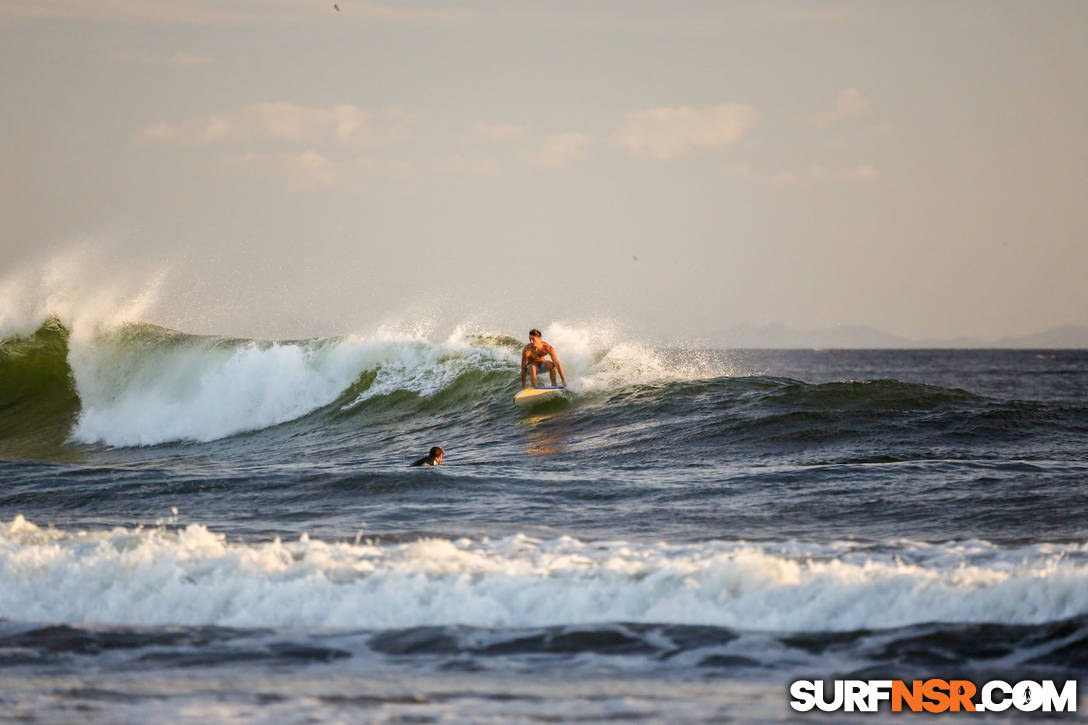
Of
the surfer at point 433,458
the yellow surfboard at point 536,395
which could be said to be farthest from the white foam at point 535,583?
the yellow surfboard at point 536,395

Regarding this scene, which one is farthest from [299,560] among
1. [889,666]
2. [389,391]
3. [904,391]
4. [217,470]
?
[389,391]

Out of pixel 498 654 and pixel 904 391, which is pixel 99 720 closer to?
pixel 498 654

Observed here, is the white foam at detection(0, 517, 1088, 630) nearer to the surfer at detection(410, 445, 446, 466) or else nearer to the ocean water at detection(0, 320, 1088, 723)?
the ocean water at detection(0, 320, 1088, 723)

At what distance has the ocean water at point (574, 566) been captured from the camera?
565 cm

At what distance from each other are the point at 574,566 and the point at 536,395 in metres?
11.4

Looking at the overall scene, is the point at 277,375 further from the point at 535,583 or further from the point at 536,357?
the point at 535,583

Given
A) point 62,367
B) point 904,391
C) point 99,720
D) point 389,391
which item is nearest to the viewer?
point 99,720

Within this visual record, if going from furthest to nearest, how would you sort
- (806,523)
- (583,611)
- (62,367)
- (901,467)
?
(62,367) → (901,467) → (806,523) → (583,611)

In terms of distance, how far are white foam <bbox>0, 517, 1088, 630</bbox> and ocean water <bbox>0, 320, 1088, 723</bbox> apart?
0.02 meters

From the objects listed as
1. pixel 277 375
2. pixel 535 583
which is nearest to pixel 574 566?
A: pixel 535 583

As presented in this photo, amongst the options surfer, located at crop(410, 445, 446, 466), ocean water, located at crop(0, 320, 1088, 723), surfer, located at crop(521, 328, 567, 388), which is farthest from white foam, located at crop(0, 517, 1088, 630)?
surfer, located at crop(521, 328, 567, 388)

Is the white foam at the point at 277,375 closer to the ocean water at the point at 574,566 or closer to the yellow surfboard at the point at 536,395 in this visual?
the yellow surfboard at the point at 536,395

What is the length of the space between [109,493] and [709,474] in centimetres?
745

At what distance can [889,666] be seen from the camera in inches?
227
